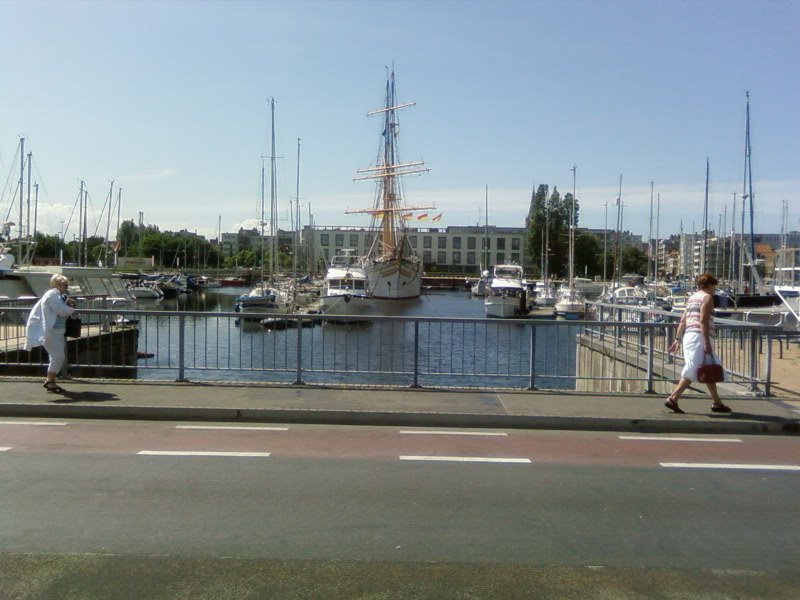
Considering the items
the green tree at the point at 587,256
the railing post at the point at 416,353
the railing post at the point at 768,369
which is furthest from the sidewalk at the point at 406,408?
Answer: the green tree at the point at 587,256

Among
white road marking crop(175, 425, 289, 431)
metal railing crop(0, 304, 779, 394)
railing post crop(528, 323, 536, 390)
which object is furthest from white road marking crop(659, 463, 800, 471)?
white road marking crop(175, 425, 289, 431)

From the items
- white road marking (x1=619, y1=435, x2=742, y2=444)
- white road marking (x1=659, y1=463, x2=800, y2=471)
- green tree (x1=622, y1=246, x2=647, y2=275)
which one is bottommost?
white road marking (x1=619, y1=435, x2=742, y2=444)

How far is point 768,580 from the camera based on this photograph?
515 cm

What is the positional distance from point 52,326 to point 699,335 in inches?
368

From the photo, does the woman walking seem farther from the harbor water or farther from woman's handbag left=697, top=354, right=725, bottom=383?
the harbor water

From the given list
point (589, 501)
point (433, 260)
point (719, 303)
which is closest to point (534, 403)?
point (589, 501)

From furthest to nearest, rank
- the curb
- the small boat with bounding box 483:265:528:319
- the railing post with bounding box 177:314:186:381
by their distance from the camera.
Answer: the small boat with bounding box 483:265:528:319 → the railing post with bounding box 177:314:186:381 → the curb

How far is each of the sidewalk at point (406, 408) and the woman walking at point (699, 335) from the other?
0.34 meters

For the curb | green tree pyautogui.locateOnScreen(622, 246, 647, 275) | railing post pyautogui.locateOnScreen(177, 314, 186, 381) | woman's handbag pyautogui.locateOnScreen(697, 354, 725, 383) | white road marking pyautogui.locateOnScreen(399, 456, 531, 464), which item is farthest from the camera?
green tree pyautogui.locateOnScreen(622, 246, 647, 275)

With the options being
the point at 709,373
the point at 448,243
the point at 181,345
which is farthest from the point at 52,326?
the point at 448,243

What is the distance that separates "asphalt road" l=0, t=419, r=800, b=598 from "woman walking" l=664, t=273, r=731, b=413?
4.24 ft

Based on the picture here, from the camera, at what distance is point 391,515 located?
644cm

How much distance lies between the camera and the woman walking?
1066cm

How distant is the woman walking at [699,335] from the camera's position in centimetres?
1066
